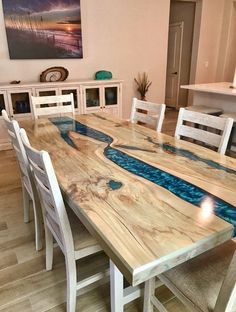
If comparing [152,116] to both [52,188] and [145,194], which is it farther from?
[52,188]

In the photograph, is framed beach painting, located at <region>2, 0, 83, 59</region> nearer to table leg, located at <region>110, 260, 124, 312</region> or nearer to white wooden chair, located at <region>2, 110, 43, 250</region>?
white wooden chair, located at <region>2, 110, 43, 250</region>

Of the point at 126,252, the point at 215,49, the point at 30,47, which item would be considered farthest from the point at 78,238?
the point at 215,49

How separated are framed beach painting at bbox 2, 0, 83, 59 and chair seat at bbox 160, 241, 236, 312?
12.9 feet

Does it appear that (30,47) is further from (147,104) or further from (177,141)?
(177,141)

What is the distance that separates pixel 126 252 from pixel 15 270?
49.9 inches

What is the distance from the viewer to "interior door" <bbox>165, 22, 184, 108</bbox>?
20.5 ft

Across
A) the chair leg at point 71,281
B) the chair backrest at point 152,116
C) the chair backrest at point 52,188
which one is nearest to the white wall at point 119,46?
the chair backrest at point 152,116

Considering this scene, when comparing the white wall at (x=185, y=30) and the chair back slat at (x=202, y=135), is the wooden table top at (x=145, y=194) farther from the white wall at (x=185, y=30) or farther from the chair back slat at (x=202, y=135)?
the white wall at (x=185, y=30)

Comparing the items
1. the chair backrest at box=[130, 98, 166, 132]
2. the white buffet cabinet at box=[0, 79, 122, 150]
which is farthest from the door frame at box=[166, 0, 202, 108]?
the chair backrest at box=[130, 98, 166, 132]

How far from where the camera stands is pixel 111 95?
14.7 ft

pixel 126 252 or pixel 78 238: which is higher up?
pixel 126 252

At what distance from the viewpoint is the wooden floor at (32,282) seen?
1.47 metres

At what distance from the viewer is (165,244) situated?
0.80 metres

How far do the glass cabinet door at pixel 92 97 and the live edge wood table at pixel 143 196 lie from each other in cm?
246
